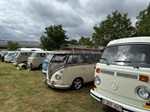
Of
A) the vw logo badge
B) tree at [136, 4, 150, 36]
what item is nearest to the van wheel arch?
the vw logo badge

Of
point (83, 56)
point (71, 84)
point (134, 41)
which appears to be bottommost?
point (71, 84)

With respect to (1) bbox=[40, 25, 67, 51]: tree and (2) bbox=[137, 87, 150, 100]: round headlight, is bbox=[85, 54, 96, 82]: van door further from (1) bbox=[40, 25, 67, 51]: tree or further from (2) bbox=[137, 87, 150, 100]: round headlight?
(1) bbox=[40, 25, 67, 51]: tree

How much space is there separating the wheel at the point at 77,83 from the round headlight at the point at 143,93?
13.4ft

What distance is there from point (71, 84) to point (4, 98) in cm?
294

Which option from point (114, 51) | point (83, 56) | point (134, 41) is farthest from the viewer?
point (83, 56)

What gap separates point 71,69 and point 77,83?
0.86 meters

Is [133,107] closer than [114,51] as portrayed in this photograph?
Yes

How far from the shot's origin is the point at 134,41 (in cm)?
403

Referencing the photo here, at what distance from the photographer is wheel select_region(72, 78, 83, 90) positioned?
7145 millimetres

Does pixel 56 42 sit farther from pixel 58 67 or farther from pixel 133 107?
pixel 133 107

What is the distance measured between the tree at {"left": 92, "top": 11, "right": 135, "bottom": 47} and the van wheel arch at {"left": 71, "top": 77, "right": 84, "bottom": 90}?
12.8 metres

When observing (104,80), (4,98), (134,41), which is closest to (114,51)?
(134,41)

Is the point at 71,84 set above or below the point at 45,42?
below

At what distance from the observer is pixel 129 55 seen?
3.98 metres
